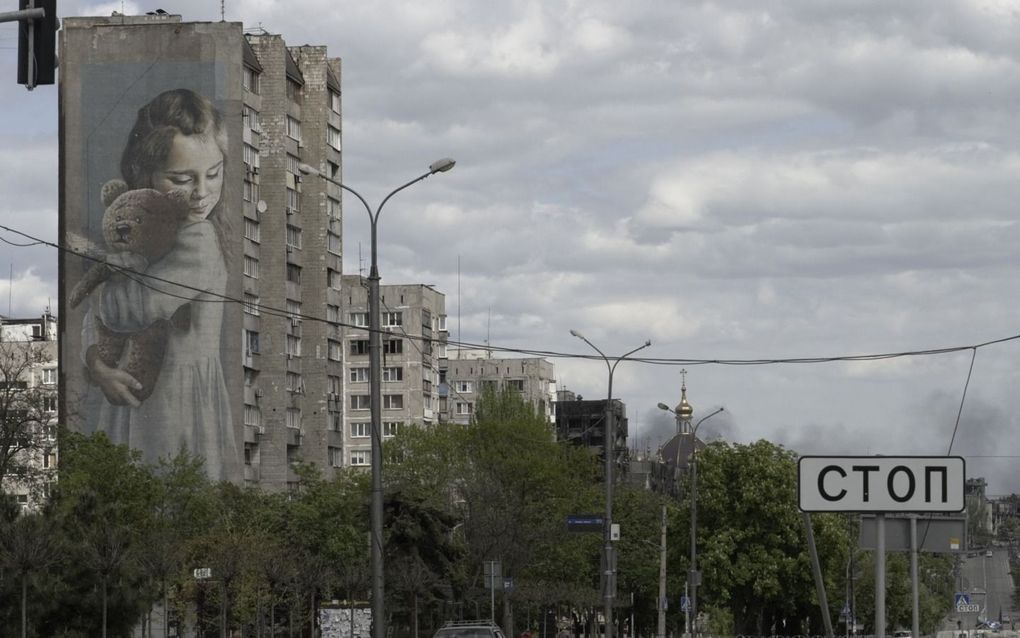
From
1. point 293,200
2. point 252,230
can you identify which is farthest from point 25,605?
point 293,200

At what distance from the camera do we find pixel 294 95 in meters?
101

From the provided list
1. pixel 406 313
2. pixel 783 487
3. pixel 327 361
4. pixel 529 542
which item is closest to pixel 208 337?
pixel 327 361

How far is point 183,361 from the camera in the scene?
8950cm

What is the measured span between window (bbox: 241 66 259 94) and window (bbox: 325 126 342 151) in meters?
7.90

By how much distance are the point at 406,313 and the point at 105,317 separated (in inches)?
1773

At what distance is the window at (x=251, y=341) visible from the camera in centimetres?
9281

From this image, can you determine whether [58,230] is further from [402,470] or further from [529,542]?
[529,542]

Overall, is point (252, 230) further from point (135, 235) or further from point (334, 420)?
point (334, 420)

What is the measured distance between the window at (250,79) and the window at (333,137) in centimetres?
790

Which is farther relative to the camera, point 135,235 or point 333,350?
point 333,350

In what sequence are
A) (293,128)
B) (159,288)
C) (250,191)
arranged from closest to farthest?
(159,288), (250,191), (293,128)

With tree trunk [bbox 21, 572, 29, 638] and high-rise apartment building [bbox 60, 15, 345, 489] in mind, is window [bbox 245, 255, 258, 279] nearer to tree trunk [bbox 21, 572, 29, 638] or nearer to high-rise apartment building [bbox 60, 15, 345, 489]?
high-rise apartment building [bbox 60, 15, 345, 489]

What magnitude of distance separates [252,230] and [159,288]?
7500mm

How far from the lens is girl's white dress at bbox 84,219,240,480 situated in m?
88.6
